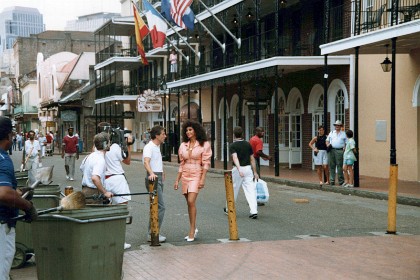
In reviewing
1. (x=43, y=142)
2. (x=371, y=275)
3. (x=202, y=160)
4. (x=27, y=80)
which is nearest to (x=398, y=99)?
(x=202, y=160)

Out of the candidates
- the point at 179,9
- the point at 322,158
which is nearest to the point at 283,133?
the point at 179,9

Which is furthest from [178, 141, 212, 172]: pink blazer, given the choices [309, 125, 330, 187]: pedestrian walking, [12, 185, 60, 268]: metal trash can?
[309, 125, 330, 187]: pedestrian walking

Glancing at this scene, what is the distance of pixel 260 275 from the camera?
25.4 ft

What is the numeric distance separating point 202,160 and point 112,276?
399cm

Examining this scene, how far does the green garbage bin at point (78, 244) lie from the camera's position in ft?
19.6

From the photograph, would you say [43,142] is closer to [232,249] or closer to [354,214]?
[354,214]

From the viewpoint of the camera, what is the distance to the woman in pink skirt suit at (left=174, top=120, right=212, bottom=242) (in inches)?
391

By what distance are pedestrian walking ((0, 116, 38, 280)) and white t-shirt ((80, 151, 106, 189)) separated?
142 inches

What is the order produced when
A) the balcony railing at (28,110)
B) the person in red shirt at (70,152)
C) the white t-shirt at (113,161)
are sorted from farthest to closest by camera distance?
1. the balcony railing at (28,110)
2. the person in red shirt at (70,152)
3. the white t-shirt at (113,161)

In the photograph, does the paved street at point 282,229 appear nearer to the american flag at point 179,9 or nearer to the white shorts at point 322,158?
the white shorts at point 322,158

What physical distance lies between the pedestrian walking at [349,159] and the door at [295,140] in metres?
8.44

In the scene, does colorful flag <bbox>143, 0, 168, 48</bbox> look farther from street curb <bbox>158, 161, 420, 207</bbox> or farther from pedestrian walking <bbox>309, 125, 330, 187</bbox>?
pedestrian walking <bbox>309, 125, 330, 187</bbox>

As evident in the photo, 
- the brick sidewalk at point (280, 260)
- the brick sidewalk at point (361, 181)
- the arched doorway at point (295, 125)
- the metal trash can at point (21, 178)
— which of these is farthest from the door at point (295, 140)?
the metal trash can at point (21, 178)

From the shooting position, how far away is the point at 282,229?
444 inches
